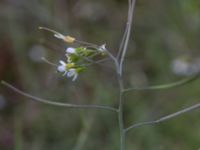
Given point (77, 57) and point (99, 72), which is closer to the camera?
point (77, 57)

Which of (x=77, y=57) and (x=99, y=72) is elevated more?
Answer: (x=77, y=57)

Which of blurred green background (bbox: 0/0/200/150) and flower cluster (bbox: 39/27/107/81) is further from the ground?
flower cluster (bbox: 39/27/107/81)

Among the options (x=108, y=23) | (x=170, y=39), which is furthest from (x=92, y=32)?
(x=170, y=39)

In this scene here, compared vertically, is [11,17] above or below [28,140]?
above

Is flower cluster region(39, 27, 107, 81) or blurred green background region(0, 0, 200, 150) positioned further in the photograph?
blurred green background region(0, 0, 200, 150)

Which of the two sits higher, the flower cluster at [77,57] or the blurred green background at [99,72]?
the flower cluster at [77,57]

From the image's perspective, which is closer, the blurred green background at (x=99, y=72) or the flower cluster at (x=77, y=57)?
the flower cluster at (x=77, y=57)

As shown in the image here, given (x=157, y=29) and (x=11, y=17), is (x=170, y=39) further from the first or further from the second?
(x=11, y=17)

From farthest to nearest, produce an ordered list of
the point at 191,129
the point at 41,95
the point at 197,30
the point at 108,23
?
1. the point at 108,23
2. the point at 197,30
3. the point at 41,95
4. the point at 191,129
